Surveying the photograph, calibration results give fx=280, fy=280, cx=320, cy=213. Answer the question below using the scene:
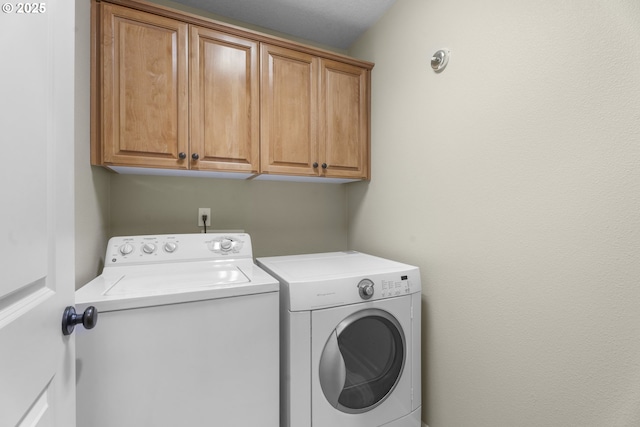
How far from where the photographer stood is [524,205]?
3.60ft

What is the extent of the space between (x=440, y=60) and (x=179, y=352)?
70.1 inches

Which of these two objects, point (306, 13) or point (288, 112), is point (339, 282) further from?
point (306, 13)

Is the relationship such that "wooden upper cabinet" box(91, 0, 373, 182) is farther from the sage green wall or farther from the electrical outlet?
the electrical outlet

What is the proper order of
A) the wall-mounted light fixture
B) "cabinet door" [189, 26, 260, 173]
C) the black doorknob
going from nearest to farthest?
the black doorknob
the wall-mounted light fixture
"cabinet door" [189, 26, 260, 173]

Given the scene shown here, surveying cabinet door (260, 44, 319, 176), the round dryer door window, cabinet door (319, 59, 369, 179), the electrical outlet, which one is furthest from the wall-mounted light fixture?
the electrical outlet

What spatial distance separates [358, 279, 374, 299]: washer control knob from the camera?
131 centimetres

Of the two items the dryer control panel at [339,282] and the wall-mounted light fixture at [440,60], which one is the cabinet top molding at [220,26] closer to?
the wall-mounted light fixture at [440,60]

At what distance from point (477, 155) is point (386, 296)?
2.58 ft

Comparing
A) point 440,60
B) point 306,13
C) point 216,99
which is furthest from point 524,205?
point 306,13

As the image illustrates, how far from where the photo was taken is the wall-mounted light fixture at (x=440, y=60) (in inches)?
55.7

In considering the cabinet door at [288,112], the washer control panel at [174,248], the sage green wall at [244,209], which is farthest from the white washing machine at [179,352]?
the cabinet door at [288,112]

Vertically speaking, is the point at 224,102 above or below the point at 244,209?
above

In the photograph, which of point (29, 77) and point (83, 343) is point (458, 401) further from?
point (29, 77)

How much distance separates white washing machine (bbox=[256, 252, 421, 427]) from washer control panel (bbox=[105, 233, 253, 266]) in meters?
0.27
